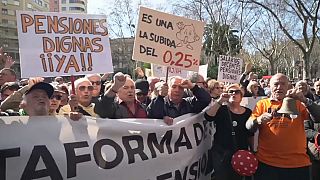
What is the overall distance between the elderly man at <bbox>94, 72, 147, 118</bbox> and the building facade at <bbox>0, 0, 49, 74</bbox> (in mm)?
52318

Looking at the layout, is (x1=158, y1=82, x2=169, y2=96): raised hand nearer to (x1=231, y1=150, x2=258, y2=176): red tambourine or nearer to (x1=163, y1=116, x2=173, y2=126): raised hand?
(x1=163, y1=116, x2=173, y2=126): raised hand

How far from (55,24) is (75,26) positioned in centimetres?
21

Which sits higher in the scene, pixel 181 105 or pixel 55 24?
pixel 55 24

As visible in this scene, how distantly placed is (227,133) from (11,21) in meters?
77.1

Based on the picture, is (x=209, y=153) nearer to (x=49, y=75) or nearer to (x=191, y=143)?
(x=191, y=143)

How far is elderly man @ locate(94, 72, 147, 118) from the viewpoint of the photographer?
3.96 m

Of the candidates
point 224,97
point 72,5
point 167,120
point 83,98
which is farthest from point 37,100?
point 72,5

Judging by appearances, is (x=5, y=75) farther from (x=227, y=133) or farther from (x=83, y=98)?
(x=227, y=133)

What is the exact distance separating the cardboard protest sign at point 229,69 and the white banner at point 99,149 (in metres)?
2.98

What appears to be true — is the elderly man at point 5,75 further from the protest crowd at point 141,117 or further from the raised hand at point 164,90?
the raised hand at point 164,90

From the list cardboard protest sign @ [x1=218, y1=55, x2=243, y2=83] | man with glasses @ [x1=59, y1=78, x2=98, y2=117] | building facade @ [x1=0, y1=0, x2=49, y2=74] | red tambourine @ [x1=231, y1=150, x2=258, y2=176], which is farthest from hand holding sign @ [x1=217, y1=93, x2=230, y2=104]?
building facade @ [x1=0, y1=0, x2=49, y2=74]

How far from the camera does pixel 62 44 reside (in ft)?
13.0

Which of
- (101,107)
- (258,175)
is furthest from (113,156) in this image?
(258,175)

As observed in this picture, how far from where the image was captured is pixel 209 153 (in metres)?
4.91
